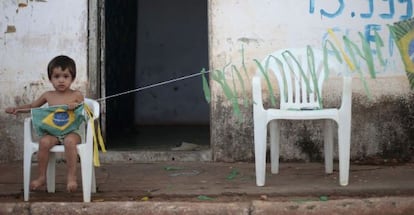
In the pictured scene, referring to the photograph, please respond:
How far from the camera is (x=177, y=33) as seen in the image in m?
10.3

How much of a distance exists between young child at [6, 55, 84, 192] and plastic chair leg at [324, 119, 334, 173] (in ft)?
6.55

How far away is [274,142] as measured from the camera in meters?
5.58

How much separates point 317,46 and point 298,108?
107 cm

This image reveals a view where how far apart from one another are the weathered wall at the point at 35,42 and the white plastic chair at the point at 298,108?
1.73m

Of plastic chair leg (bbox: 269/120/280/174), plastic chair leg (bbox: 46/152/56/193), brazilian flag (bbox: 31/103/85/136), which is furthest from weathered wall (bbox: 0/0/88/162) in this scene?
plastic chair leg (bbox: 269/120/280/174)

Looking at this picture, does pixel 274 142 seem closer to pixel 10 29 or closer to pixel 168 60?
pixel 10 29

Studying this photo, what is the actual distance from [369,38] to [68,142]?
9.67 feet

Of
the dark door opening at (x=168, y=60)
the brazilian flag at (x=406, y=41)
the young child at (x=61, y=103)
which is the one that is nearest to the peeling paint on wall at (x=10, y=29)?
the young child at (x=61, y=103)

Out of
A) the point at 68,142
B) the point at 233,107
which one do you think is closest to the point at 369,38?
the point at 233,107

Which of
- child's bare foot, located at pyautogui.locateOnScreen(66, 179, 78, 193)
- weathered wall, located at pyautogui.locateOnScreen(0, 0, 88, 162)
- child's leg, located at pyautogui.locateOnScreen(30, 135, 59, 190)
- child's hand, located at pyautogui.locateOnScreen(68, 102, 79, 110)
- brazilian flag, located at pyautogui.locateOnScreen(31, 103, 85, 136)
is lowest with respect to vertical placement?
child's bare foot, located at pyautogui.locateOnScreen(66, 179, 78, 193)

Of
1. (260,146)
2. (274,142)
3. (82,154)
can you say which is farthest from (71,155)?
(274,142)

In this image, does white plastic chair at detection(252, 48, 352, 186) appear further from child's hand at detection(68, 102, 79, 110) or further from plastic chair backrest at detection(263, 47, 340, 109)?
child's hand at detection(68, 102, 79, 110)

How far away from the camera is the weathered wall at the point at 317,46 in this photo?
6156 millimetres

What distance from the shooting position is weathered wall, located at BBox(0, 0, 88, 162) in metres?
6.27
